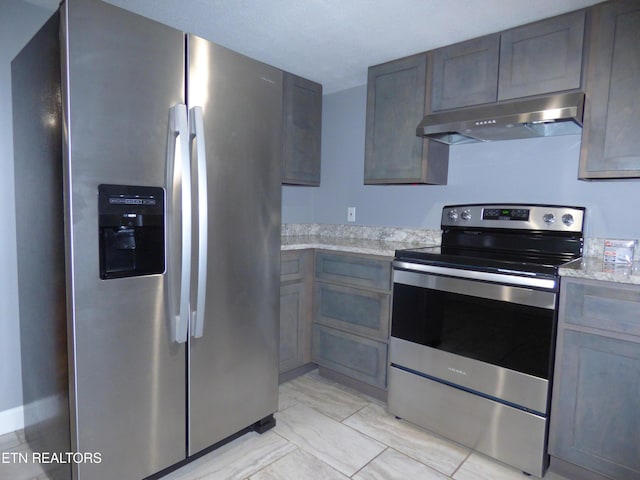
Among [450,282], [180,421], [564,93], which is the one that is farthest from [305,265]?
[564,93]

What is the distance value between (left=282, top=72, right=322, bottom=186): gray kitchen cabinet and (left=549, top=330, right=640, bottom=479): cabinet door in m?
2.00

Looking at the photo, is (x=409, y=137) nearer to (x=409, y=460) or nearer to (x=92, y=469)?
(x=409, y=460)

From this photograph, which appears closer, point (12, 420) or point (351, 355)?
point (12, 420)

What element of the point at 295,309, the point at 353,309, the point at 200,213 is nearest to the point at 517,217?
the point at 353,309

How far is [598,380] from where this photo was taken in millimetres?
1568

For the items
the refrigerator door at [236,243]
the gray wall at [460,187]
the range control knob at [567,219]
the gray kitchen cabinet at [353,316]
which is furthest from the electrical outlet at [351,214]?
the range control knob at [567,219]

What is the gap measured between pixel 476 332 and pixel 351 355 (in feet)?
2.93

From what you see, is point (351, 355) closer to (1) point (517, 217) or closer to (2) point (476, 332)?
(2) point (476, 332)

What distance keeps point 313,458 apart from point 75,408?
107 cm

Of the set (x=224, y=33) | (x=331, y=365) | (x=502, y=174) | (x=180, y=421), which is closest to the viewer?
(x=180, y=421)

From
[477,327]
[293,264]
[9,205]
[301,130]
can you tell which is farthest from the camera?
[301,130]

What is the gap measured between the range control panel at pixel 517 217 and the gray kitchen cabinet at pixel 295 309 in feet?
3.27

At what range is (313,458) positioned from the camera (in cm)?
183

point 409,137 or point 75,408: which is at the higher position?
point 409,137
